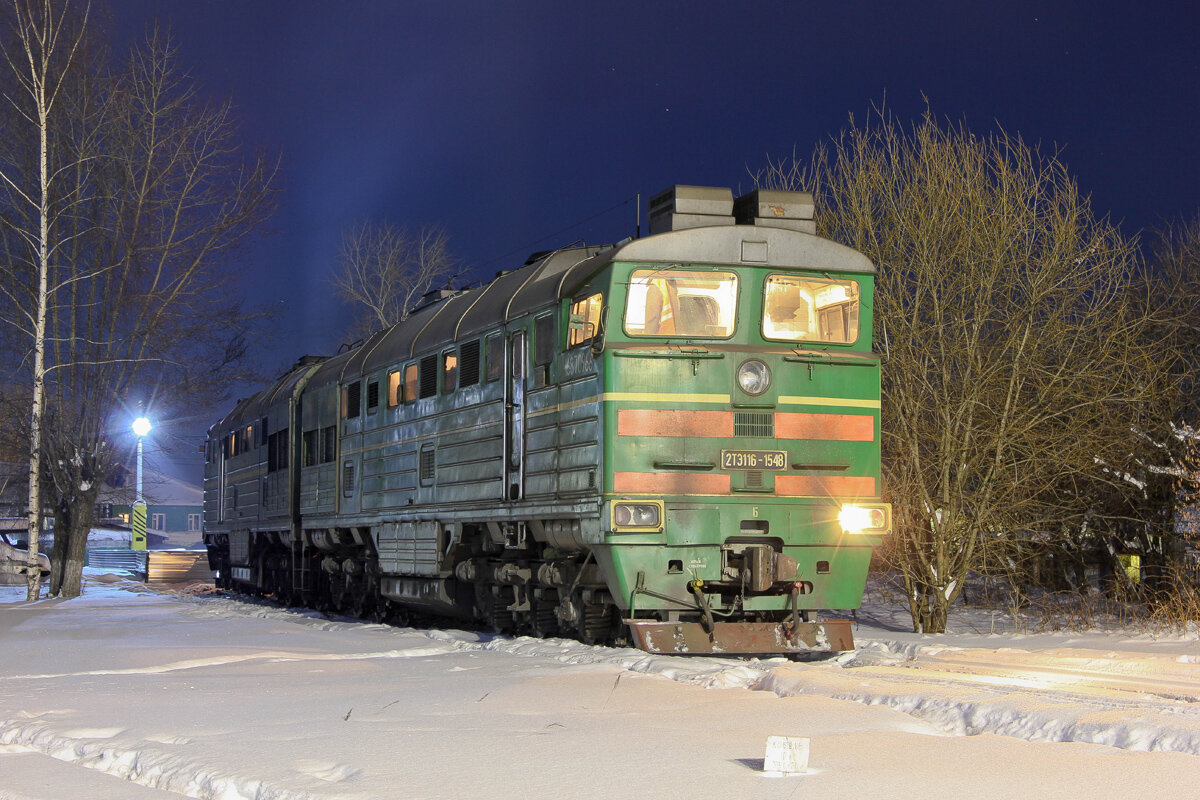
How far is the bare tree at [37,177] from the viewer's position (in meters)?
21.6

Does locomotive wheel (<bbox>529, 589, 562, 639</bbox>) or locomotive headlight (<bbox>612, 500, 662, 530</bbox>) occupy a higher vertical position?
locomotive headlight (<bbox>612, 500, 662, 530</bbox>)

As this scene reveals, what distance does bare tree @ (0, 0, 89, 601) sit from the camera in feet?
70.8

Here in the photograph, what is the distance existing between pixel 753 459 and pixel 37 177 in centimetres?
1837

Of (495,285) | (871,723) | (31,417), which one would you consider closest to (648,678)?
(871,723)

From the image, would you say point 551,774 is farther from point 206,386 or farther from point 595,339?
point 206,386

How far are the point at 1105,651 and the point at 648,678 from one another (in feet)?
14.9

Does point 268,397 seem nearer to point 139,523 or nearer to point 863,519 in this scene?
point 863,519

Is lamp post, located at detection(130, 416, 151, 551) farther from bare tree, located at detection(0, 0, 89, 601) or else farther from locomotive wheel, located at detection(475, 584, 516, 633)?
locomotive wheel, located at detection(475, 584, 516, 633)

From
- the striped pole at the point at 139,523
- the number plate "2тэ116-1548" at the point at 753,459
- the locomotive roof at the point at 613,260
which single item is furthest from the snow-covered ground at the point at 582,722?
the striped pole at the point at 139,523

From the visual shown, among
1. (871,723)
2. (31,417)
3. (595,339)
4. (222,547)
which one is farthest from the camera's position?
(222,547)

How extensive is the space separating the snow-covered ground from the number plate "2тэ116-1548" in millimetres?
1701

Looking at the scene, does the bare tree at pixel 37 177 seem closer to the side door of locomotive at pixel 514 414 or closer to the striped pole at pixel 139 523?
Result: the striped pole at pixel 139 523

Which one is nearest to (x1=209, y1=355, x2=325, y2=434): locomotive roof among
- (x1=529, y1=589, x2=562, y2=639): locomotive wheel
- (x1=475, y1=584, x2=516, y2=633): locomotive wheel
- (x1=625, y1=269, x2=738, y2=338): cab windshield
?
(x1=475, y1=584, x2=516, y2=633): locomotive wheel

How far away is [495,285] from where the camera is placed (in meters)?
14.2
